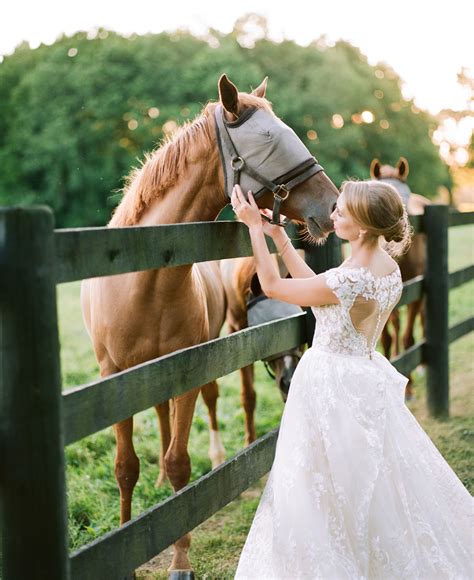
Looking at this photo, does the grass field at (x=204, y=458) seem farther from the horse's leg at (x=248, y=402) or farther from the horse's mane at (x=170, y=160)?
the horse's mane at (x=170, y=160)

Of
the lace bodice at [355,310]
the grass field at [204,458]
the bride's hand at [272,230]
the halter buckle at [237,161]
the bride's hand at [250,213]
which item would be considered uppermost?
the halter buckle at [237,161]

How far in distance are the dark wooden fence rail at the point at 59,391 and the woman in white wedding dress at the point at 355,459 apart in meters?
0.35

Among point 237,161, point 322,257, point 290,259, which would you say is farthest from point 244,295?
point 290,259

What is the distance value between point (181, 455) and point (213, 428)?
69.4 inches

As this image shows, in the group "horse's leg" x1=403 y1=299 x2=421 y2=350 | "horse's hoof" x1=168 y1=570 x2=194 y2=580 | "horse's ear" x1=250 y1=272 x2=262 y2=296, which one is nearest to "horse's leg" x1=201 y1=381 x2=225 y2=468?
"horse's ear" x1=250 y1=272 x2=262 y2=296

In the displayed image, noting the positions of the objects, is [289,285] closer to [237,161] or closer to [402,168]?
[237,161]

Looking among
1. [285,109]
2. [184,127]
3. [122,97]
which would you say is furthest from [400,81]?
[184,127]

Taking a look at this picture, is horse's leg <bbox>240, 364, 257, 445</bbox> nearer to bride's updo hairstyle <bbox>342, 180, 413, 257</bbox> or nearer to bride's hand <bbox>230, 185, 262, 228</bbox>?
bride's hand <bbox>230, 185, 262, 228</bbox>

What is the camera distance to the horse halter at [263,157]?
3.36m

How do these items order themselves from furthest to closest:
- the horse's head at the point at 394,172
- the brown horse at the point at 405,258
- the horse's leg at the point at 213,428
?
the horse's head at the point at 394,172, the brown horse at the point at 405,258, the horse's leg at the point at 213,428

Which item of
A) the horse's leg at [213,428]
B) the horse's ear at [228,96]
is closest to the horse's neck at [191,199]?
the horse's ear at [228,96]

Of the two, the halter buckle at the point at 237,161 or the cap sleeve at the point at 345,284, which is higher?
the halter buckle at the point at 237,161

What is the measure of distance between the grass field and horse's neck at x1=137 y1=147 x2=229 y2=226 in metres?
1.78

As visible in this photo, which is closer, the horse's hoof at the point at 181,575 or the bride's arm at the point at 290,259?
the bride's arm at the point at 290,259
